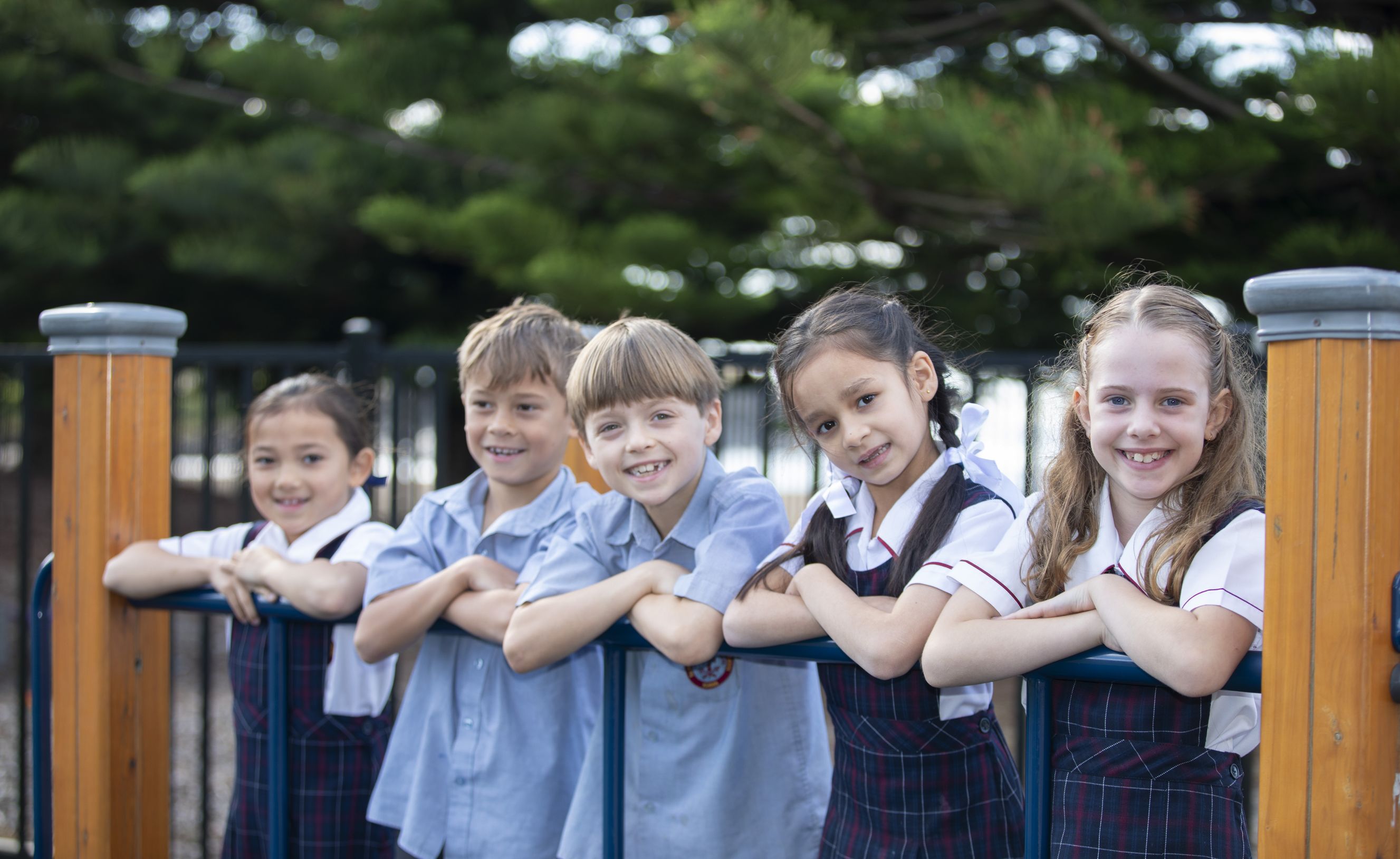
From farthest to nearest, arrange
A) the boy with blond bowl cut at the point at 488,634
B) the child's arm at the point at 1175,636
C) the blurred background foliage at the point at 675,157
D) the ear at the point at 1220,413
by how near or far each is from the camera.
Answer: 1. the blurred background foliage at the point at 675,157
2. the boy with blond bowl cut at the point at 488,634
3. the ear at the point at 1220,413
4. the child's arm at the point at 1175,636

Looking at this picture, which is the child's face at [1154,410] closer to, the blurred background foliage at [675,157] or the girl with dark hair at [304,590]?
the girl with dark hair at [304,590]

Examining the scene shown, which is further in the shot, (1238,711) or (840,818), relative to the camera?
(840,818)

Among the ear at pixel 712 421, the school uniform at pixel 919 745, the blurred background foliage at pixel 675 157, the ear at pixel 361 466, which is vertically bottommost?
the school uniform at pixel 919 745

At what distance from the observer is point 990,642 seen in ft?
4.74

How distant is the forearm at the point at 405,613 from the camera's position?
1.95 metres

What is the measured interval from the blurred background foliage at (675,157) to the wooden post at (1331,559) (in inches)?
91.8

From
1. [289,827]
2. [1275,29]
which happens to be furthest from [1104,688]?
[1275,29]

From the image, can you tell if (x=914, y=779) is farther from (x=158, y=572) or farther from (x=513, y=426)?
(x=158, y=572)

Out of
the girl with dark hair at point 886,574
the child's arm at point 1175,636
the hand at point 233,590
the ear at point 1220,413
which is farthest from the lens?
the hand at point 233,590

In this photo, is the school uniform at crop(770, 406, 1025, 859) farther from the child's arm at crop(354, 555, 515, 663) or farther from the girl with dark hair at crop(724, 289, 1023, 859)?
the child's arm at crop(354, 555, 515, 663)

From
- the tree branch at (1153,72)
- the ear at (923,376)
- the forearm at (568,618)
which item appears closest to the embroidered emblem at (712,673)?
the forearm at (568,618)

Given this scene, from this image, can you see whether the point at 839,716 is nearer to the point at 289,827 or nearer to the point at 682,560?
the point at 682,560

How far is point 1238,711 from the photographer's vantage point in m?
1.49

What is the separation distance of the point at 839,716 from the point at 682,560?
1.26ft
